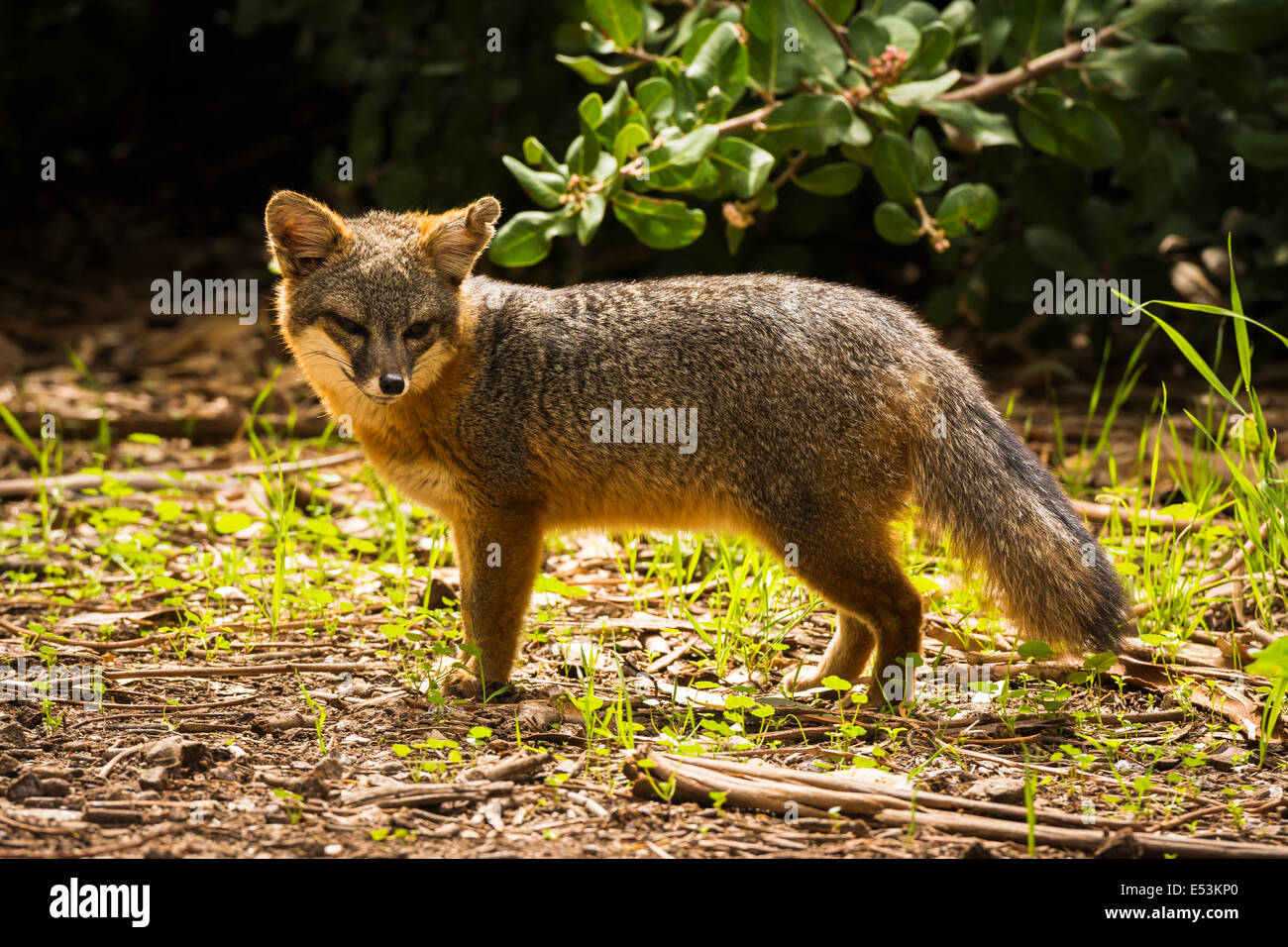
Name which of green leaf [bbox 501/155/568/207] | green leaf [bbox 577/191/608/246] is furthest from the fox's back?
green leaf [bbox 501/155/568/207]

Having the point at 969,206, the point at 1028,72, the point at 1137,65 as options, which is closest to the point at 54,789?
the point at 969,206

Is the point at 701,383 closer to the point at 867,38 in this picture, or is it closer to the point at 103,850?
the point at 867,38

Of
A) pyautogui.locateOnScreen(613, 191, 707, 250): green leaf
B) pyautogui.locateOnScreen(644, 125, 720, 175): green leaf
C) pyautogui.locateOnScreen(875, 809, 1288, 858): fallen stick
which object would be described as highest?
pyautogui.locateOnScreen(644, 125, 720, 175): green leaf

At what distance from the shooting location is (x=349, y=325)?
4.43 meters

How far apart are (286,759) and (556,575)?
2.01 metres

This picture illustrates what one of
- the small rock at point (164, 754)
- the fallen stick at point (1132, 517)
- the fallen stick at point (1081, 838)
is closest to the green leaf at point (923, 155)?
the fallen stick at point (1132, 517)

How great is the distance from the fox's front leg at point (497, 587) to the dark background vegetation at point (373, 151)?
305cm

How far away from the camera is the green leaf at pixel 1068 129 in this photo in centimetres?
554

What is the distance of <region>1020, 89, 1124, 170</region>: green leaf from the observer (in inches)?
218

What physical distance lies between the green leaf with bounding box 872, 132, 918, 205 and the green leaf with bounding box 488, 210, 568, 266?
1448 mm

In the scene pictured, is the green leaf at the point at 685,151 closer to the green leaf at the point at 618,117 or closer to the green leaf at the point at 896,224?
the green leaf at the point at 618,117

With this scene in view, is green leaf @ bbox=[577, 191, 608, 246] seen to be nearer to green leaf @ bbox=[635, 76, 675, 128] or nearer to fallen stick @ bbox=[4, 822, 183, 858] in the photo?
green leaf @ bbox=[635, 76, 675, 128]
